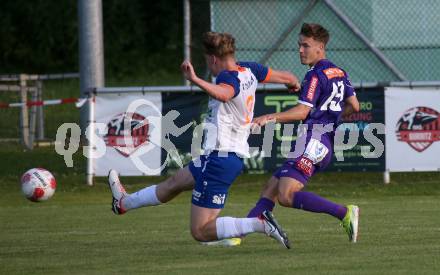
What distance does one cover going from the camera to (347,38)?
62.3ft

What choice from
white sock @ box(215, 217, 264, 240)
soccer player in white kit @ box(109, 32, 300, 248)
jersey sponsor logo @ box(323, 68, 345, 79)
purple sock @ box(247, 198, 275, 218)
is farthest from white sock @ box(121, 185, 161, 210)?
jersey sponsor logo @ box(323, 68, 345, 79)

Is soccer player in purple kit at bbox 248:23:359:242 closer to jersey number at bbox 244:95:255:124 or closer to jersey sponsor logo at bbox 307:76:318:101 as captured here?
jersey sponsor logo at bbox 307:76:318:101

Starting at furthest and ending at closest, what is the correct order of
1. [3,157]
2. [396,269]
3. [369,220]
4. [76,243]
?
[3,157] → [369,220] → [76,243] → [396,269]

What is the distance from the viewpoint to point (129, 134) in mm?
16250

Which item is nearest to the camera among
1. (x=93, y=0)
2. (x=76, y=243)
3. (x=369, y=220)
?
(x=76, y=243)

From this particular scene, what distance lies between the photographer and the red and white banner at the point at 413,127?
1612 centimetres

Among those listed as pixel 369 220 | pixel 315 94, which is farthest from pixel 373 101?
pixel 315 94

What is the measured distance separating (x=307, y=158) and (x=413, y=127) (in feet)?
20.9

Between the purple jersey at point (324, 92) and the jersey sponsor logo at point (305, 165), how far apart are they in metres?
0.35

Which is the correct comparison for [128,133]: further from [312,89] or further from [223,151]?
[223,151]

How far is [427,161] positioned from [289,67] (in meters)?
3.75

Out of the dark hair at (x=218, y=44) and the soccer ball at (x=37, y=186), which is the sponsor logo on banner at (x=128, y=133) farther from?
the dark hair at (x=218, y=44)

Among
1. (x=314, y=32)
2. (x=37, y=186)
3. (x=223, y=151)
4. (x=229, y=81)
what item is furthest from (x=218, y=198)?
(x=37, y=186)

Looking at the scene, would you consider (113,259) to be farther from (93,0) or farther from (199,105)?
(93,0)
